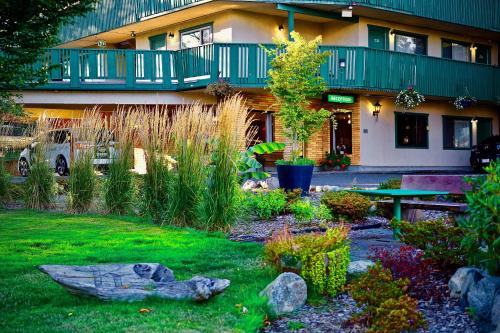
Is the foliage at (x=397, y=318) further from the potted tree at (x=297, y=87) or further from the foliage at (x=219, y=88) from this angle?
the foliage at (x=219, y=88)

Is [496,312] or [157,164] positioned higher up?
[157,164]

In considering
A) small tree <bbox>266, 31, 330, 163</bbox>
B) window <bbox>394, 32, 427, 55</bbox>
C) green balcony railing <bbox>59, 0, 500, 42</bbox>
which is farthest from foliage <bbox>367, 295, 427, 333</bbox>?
window <bbox>394, 32, 427, 55</bbox>

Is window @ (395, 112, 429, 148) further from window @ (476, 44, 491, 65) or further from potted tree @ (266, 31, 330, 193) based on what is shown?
potted tree @ (266, 31, 330, 193)

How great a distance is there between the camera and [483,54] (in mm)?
29359

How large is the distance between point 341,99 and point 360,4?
3.22 m

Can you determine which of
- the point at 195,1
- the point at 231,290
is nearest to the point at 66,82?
the point at 195,1

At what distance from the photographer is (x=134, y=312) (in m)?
5.10

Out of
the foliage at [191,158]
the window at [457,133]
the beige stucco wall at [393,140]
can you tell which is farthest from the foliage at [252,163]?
the window at [457,133]

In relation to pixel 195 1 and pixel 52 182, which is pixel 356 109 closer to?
pixel 195 1

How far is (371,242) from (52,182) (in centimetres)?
705

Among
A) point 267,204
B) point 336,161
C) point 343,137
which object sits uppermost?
point 343,137

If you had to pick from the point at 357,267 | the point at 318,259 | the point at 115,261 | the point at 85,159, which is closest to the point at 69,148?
the point at 85,159

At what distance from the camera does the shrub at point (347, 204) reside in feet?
33.6

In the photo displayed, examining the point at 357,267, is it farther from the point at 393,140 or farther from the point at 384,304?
the point at 393,140
